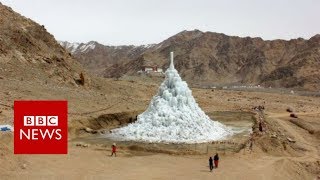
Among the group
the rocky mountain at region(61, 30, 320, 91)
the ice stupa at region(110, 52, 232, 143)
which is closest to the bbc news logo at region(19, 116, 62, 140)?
the ice stupa at region(110, 52, 232, 143)

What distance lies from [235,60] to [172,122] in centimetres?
13082

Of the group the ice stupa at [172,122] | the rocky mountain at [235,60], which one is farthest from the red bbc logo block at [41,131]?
the rocky mountain at [235,60]

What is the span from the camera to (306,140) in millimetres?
42438

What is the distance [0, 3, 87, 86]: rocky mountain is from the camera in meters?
54.1

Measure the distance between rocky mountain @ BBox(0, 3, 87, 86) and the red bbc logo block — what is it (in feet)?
81.0

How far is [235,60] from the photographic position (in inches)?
6417

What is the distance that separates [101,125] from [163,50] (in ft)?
430

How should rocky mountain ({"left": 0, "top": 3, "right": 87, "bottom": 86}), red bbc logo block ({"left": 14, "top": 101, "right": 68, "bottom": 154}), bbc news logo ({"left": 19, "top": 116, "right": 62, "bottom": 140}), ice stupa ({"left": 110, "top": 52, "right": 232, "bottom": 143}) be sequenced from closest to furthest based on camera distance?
bbc news logo ({"left": 19, "top": 116, "right": 62, "bottom": 140}) < red bbc logo block ({"left": 14, "top": 101, "right": 68, "bottom": 154}) < ice stupa ({"left": 110, "top": 52, "right": 232, "bottom": 143}) < rocky mountain ({"left": 0, "top": 3, "right": 87, "bottom": 86})

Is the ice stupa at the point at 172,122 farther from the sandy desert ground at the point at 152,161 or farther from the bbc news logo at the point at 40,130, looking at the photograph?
the bbc news logo at the point at 40,130

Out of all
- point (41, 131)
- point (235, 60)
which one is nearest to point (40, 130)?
point (41, 131)

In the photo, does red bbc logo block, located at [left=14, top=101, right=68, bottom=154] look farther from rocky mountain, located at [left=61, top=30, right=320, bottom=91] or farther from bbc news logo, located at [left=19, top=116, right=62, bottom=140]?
rocky mountain, located at [left=61, top=30, right=320, bottom=91]

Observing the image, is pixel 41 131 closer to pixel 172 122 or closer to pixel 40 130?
pixel 40 130

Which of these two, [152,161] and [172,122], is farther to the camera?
[172,122]

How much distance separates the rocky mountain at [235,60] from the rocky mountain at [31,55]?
Answer: 3067 inches
